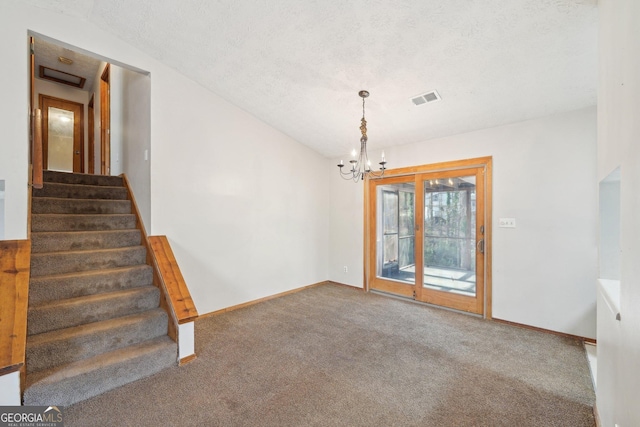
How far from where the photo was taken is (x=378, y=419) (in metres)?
1.75

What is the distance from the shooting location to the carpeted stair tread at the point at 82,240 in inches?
105

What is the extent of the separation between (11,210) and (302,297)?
135 inches

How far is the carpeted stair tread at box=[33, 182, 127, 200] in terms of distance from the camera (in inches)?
130

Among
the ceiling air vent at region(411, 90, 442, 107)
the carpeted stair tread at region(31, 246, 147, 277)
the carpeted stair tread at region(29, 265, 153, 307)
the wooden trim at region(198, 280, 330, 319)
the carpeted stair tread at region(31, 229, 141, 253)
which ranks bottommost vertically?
the wooden trim at region(198, 280, 330, 319)

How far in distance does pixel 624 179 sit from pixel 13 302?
11.9 ft

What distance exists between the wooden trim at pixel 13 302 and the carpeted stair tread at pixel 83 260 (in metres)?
0.36

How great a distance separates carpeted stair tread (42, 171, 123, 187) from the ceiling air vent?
4183mm

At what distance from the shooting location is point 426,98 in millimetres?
3023

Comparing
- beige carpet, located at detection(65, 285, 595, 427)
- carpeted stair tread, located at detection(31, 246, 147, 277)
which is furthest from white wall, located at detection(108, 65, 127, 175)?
beige carpet, located at detection(65, 285, 595, 427)

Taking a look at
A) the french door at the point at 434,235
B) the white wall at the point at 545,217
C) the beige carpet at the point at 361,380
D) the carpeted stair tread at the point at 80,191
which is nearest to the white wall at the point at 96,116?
the carpeted stair tread at the point at 80,191

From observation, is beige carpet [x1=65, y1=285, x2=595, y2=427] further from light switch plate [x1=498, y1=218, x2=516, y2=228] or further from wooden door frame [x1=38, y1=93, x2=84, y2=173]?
wooden door frame [x1=38, y1=93, x2=84, y2=173]

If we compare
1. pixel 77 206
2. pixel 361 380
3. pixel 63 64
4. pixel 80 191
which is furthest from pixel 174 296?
pixel 63 64

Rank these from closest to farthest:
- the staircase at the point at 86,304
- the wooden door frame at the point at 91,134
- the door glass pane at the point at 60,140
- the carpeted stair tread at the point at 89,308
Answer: the staircase at the point at 86,304 → the carpeted stair tread at the point at 89,308 → the door glass pane at the point at 60,140 → the wooden door frame at the point at 91,134

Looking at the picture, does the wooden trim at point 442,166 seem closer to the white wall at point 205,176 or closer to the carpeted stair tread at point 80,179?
the white wall at point 205,176
